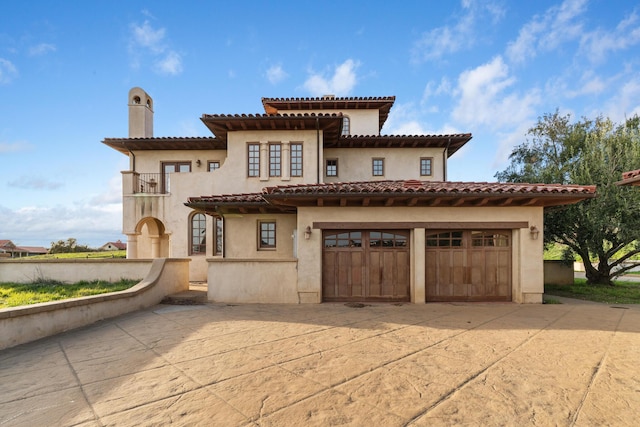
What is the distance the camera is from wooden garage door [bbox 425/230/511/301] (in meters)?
10.3

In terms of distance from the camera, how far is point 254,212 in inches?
517

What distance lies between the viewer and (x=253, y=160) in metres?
14.6

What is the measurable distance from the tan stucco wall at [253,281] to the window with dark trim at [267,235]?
3.61 metres

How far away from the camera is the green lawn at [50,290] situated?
910 centimetres

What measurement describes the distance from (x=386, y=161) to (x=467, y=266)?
25.2 feet

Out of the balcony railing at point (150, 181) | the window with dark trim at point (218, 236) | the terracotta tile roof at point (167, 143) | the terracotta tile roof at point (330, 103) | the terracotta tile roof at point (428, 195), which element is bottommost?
the window with dark trim at point (218, 236)

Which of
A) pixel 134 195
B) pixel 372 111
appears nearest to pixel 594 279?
pixel 372 111

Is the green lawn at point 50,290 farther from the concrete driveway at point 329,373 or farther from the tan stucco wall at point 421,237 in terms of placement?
the tan stucco wall at point 421,237

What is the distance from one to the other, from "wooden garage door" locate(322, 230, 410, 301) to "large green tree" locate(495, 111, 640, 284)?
19.4 ft

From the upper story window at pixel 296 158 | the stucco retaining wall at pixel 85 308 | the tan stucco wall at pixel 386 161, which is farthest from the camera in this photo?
the tan stucco wall at pixel 386 161

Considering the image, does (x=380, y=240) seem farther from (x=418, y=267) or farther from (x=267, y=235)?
(x=267, y=235)

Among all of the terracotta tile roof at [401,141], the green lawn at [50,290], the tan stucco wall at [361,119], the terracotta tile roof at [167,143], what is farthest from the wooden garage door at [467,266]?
the terracotta tile roof at [167,143]

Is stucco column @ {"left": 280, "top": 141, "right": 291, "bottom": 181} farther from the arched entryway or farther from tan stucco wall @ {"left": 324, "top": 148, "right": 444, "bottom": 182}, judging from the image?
the arched entryway

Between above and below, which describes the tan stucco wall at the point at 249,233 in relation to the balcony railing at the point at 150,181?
below
